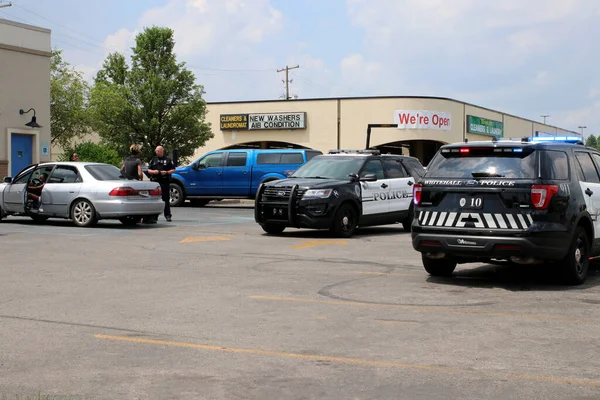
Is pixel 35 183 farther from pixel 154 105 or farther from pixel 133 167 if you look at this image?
pixel 154 105

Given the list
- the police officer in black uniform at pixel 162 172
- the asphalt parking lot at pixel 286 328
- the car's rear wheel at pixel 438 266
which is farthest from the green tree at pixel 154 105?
the car's rear wheel at pixel 438 266

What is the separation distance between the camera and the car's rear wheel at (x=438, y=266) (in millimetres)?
10852

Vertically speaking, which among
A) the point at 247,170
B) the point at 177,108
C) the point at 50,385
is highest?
the point at 177,108

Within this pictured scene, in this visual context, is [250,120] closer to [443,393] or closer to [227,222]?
[227,222]

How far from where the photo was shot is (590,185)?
1087 cm

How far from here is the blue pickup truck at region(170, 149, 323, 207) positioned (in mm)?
27734

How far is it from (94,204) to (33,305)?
9.70 meters

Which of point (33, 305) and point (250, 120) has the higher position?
point (250, 120)

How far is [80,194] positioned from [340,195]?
5.76 m

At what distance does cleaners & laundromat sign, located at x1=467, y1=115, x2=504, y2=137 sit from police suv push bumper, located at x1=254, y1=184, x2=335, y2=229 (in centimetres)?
4372

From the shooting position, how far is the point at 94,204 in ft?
59.6

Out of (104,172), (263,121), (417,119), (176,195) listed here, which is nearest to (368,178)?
(104,172)

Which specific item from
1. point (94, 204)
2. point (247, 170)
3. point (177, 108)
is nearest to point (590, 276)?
point (94, 204)

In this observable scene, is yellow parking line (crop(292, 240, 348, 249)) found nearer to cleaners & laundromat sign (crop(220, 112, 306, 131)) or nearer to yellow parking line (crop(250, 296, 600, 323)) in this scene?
yellow parking line (crop(250, 296, 600, 323))
